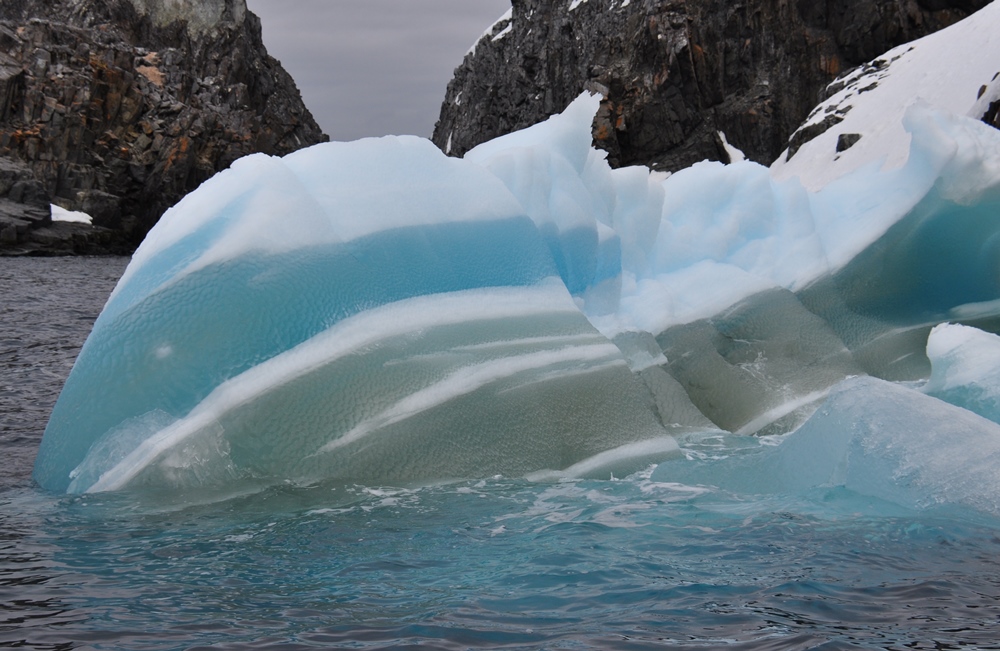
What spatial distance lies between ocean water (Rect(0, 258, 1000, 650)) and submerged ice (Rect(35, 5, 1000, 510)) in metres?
0.26

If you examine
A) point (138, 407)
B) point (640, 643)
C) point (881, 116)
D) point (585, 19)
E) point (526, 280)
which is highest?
point (585, 19)

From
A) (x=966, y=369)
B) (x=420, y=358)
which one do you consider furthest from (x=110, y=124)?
(x=966, y=369)

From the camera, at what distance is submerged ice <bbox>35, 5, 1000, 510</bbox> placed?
5.98 m

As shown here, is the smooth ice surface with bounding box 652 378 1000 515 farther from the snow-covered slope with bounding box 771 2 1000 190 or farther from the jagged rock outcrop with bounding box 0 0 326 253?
the jagged rock outcrop with bounding box 0 0 326 253

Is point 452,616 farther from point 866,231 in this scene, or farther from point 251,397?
point 866,231

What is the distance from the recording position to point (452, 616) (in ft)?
13.4

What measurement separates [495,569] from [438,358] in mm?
1995

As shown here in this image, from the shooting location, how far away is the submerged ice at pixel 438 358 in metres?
5.98

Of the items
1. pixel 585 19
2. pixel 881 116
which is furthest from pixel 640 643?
pixel 585 19

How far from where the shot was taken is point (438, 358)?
6.40 m

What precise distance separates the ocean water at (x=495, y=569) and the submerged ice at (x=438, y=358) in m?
0.26

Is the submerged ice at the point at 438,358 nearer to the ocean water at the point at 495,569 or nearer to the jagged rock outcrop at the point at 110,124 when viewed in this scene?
the ocean water at the point at 495,569

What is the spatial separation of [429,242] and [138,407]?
7.37 feet

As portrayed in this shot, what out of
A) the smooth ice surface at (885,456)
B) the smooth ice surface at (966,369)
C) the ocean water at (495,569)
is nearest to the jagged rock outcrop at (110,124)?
the smooth ice surface at (966,369)
